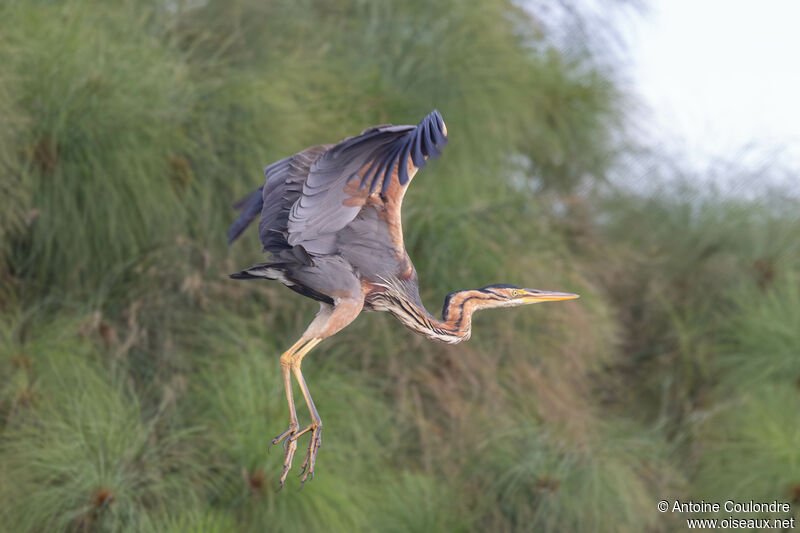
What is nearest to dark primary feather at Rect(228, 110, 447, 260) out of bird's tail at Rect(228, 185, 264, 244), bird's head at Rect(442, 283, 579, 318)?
bird's head at Rect(442, 283, 579, 318)

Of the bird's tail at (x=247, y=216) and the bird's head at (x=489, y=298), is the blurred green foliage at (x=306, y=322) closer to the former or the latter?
the bird's tail at (x=247, y=216)

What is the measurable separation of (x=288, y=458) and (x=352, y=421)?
14.3 ft

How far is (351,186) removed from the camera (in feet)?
10.5

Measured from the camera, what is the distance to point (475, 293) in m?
3.41

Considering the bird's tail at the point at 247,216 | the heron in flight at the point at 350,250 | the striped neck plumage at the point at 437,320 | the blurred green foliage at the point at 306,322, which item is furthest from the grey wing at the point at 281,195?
the blurred green foliage at the point at 306,322

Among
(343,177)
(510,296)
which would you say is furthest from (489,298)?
(343,177)

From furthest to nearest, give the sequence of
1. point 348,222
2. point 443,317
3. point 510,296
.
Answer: point 510,296
point 443,317
point 348,222

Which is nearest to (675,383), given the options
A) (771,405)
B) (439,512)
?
(771,405)

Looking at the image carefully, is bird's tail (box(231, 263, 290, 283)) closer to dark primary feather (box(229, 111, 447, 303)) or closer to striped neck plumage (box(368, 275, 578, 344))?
dark primary feather (box(229, 111, 447, 303))

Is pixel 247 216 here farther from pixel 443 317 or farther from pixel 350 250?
pixel 443 317

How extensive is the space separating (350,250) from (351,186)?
0.60 feet

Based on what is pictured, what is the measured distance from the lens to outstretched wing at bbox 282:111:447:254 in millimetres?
3150

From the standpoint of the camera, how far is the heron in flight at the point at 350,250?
3.15 metres

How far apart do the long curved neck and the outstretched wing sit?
17 cm
